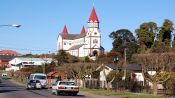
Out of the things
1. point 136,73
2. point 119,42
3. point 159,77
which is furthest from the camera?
point 119,42

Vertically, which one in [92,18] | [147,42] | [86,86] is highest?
[92,18]

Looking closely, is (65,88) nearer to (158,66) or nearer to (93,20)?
(158,66)

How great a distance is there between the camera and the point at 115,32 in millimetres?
151500

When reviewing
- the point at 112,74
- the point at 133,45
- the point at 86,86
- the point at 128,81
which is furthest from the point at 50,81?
the point at 133,45

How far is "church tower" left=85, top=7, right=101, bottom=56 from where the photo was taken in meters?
178

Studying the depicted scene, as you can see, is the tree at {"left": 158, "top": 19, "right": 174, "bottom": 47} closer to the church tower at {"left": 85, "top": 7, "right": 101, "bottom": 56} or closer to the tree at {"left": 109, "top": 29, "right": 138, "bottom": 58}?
the tree at {"left": 109, "top": 29, "right": 138, "bottom": 58}

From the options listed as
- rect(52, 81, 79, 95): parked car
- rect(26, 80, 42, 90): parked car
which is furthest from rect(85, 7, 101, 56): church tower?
rect(52, 81, 79, 95): parked car

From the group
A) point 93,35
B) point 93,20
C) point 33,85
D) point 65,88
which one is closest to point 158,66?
point 65,88

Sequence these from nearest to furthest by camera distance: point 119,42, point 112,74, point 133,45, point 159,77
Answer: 1. point 159,77
2. point 112,74
3. point 133,45
4. point 119,42

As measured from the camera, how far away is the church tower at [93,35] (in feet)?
584

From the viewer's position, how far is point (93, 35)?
181 m

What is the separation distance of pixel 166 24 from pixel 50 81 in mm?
42198

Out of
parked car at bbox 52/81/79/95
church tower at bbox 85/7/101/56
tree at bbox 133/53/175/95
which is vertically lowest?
parked car at bbox 52/81/79/95

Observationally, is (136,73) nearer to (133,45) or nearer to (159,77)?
(159,77)
